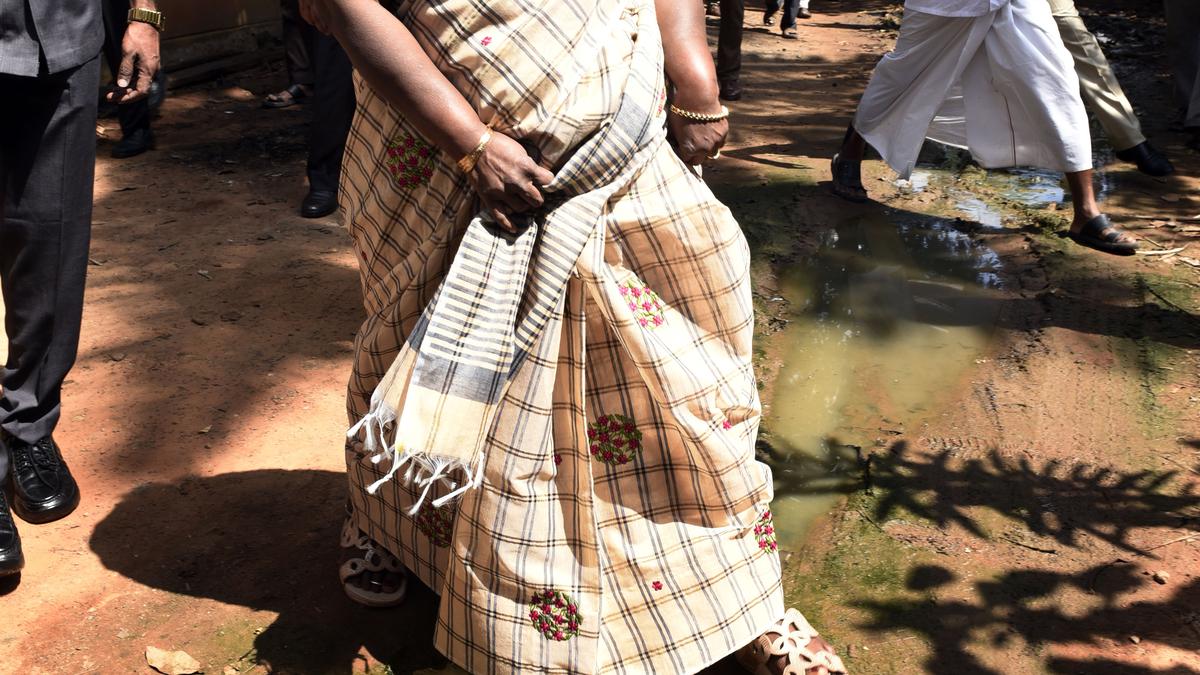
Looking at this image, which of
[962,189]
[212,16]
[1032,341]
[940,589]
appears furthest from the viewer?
[212,16]

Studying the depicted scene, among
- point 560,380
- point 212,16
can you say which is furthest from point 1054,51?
point 212,16

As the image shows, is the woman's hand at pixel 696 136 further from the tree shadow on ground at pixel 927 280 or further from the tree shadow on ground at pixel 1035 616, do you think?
the tree shadow on ground at pixel 927 280

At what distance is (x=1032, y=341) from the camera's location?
3.96 metres

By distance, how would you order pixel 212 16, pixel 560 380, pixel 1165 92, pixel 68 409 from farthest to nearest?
pixel 212 16
pixel 1165 92
pixel 68 409
pixel 560 380

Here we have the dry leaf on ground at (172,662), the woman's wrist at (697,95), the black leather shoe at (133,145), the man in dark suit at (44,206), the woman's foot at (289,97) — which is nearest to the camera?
the woman's wrist at (697,95)

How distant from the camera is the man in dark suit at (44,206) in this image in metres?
2.61

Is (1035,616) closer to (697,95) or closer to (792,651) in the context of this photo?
(792,651)

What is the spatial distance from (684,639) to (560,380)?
588mm

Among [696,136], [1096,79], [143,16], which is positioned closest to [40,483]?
[143,16]

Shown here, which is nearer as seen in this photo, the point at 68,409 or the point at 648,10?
the point at 648,10

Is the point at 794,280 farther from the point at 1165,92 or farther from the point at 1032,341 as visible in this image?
the point at 1165,92

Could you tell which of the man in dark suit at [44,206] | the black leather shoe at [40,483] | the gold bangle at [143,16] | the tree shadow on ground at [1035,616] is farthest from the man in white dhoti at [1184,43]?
the black leather shoe at [40,483]

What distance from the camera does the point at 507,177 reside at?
6.49ft

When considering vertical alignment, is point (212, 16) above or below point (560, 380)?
below
